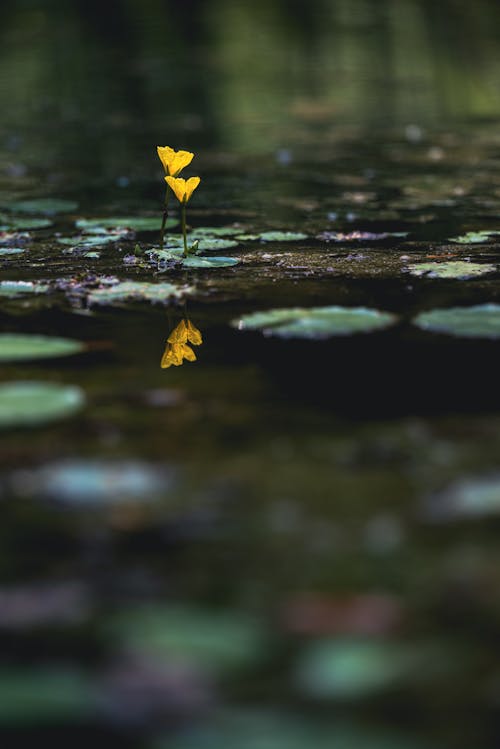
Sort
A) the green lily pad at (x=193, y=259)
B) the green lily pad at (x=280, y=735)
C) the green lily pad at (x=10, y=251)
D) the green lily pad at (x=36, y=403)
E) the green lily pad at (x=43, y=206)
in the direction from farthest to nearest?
1. the green lily pad at (x=43, y=206)
2. the green lily pad at (x=10, y=251)
3. the green lily pad at (x=193, y=259)
4. the green lily pad at (x=36, y=403)
5. the green lily pad at (x=280, y=735)

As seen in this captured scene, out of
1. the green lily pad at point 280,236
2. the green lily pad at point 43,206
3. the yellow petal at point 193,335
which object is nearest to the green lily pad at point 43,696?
the yellow petal at point 193,335

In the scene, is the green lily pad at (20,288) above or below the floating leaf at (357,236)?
below

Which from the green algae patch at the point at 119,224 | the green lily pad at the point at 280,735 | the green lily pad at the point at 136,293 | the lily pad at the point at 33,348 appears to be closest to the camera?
the green lily pad at the point at 280,735

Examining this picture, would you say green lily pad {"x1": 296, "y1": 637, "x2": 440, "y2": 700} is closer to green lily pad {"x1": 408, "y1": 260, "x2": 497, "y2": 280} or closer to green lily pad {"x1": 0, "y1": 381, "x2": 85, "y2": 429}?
green lily pad {"x1": 0, "y1": 381, "x2": 85, "y2": 429}

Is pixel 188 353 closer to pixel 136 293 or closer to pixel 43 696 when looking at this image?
pixel 136 293

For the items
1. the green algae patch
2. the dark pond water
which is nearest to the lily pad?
the dark pond water

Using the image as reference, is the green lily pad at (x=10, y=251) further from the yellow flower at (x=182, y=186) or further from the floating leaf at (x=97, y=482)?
the floating leaf at (x=97, y=482)

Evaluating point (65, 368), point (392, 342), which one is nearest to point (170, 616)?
point (65, 368)
